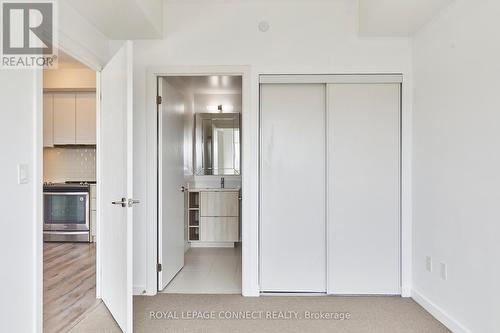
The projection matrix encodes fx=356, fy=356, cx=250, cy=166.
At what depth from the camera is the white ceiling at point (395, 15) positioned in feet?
8.55

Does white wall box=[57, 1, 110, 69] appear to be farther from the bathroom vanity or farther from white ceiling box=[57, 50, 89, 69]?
the bathroom vanity

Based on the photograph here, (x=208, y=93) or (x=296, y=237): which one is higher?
(x=208, y=93)

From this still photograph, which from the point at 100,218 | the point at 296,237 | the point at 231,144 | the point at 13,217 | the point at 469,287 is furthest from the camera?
the point at 231,144

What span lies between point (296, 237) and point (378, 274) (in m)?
0.82

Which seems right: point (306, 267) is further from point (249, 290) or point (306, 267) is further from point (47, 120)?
point (47, 120)

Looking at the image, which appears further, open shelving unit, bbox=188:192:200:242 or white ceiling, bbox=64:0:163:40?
open shelving unit, bbox=188:192:200:242

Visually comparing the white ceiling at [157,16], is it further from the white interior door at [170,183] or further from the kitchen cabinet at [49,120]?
the kitchen cabinet at [49,120]

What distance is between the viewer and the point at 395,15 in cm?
277

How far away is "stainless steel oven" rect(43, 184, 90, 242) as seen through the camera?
542cm

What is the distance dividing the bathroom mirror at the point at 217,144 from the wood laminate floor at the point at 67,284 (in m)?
2.00

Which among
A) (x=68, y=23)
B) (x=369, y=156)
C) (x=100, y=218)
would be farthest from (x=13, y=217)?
(x=369, y=156)

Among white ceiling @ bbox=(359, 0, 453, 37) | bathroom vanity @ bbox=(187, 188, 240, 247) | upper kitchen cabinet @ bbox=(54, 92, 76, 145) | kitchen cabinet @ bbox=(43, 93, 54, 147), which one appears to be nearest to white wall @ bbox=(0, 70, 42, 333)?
white ceiling @ bbox=(359, 0, 453, 37)

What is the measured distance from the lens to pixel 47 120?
5.71m

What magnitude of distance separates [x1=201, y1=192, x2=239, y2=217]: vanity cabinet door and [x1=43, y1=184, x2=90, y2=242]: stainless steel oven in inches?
72.4
